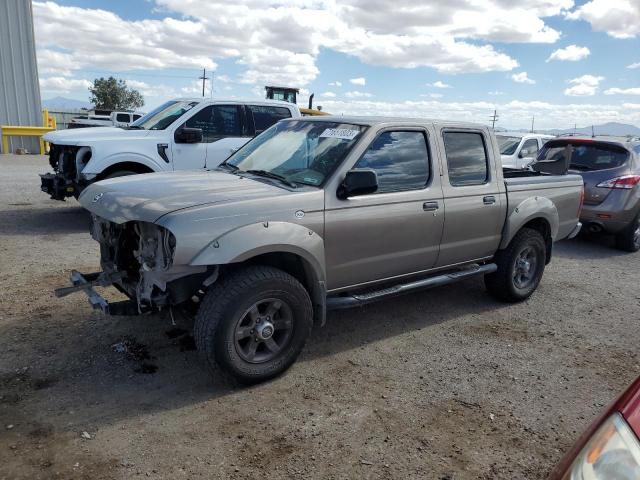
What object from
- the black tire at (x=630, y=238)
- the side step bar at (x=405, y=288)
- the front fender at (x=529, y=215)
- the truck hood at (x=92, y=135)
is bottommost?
the black tire at (x=630, y=238)

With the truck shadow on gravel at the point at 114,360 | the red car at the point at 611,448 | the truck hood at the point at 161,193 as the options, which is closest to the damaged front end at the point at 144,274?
the truck hood at the point at 161,193

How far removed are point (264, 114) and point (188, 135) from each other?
1.61 m

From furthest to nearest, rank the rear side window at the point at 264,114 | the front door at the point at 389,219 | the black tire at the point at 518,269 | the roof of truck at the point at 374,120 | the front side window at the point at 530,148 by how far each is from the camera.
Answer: the front side window at the point at 530,148, the rear side window at the point at 264,114, the black tire at the point at 518,269, the roof of truck at the point at 374,120, the front door at the point at 389,219

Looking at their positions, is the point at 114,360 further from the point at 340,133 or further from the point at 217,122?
the point at 217,122

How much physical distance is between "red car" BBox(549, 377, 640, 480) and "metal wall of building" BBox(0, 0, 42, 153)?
21278 millimetres

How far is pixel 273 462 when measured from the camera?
2867 mm

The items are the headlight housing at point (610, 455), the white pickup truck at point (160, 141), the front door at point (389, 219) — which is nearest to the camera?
the headlight housing at point (610, 455)

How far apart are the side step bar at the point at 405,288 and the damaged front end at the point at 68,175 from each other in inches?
206

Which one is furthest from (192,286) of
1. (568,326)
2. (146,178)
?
(568,326)

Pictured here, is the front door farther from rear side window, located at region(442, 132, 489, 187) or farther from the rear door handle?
rear side window, located at region(442, 132, 489, 187)

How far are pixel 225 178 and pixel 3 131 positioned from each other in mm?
18601

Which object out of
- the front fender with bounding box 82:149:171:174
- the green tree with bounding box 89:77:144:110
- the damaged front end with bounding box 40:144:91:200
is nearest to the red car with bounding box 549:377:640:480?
the front fender with bounding box 82:149:171:174

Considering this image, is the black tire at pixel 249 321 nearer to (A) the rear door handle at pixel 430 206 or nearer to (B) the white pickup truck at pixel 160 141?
(A) the rear door handle at pixel 430 206

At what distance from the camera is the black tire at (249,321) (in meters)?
3.35
